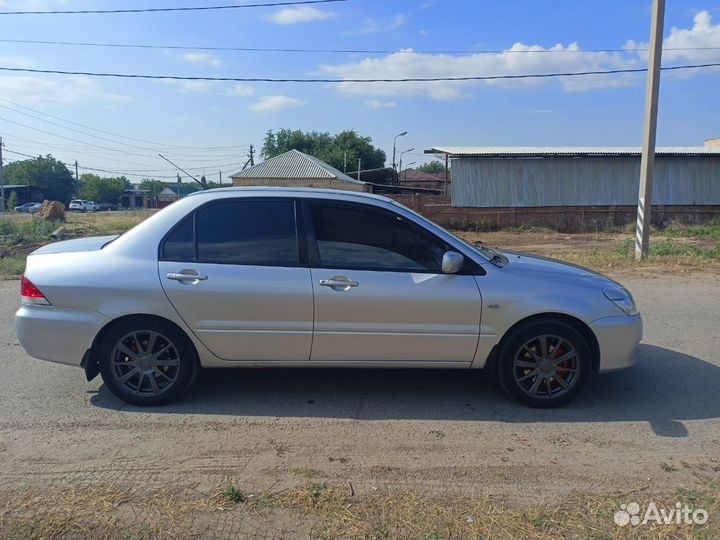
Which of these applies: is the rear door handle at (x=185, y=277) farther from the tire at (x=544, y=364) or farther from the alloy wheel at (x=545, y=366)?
Result: the alloy wheel at (x=545, y=366)

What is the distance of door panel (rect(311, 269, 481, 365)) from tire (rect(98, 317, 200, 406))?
3.41ft

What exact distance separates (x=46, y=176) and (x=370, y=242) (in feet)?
337

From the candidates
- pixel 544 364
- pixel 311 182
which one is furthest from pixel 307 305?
pixel 311 182

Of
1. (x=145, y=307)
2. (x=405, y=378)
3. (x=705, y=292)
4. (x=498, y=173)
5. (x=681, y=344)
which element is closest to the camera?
(x=145, y=307)

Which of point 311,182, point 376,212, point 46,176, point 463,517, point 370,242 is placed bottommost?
point 463,517

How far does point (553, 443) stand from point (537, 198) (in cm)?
2445

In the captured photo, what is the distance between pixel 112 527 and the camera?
2.89m

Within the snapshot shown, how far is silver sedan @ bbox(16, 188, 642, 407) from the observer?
4.34m

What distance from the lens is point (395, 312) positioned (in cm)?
436

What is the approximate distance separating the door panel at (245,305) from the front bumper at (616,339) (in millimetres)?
2237

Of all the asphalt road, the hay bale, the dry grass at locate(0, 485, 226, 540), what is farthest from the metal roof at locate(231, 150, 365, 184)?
A: the dry grass at locate(0, 485, 226, 540)

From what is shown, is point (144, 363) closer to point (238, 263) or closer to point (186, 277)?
point (186, 277)

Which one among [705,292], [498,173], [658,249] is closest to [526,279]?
[705,292]

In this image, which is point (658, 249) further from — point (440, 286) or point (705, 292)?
point (440, 286)
